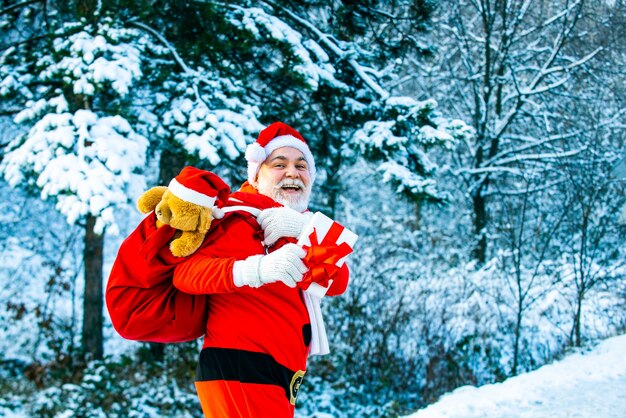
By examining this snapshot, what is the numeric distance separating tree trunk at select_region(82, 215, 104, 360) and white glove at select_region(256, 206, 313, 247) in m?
6.38

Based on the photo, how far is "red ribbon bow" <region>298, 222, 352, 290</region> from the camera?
2.06 metres

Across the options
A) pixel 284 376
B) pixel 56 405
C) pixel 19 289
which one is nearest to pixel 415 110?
pixel 284 376

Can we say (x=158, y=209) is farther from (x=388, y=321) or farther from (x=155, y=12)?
(x=388, y=321)

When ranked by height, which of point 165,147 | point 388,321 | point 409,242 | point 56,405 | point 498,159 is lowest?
point 56,405

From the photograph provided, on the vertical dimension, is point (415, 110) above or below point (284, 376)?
above

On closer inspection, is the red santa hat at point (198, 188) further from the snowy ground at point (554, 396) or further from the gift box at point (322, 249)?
the snowy ground at point (554, 396)

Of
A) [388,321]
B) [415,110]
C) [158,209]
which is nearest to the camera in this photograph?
[158,209]

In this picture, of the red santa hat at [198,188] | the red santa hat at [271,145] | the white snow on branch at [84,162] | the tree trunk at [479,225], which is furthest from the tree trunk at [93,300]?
the tree trunk at [479,225]

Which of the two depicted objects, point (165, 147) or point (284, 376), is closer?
point (284, 376)

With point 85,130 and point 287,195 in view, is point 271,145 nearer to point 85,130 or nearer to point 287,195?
point 287,195

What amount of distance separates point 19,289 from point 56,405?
3282 millimetres

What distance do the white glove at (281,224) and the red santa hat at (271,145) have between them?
420mm

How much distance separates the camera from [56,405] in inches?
267

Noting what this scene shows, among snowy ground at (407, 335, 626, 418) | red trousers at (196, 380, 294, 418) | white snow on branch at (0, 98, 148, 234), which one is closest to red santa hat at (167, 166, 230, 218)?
red trousers at (196, 380, 294, 418)
